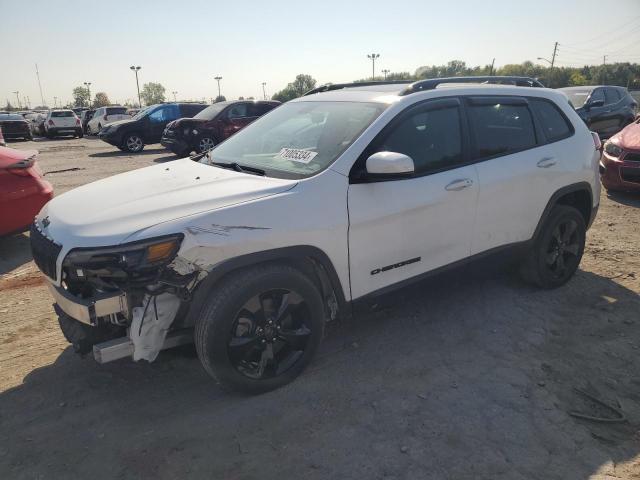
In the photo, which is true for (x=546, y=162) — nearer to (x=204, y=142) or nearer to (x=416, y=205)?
(x=416, y=205)

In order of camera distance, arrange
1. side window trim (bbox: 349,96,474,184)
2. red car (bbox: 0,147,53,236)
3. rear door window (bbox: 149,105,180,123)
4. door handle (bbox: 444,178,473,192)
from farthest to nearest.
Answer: rear door window (bbox: 149,105,180,123) < red car (bbox: 0,147,53,236) < door handle (bbox: 444,178,473,192) < side window trim (bbox: 349,96,474,184)

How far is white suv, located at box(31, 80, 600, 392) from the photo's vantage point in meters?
2.46

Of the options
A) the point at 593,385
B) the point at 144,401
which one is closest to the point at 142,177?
the point at 144,401

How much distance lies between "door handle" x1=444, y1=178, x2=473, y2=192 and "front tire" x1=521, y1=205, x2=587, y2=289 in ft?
3.65

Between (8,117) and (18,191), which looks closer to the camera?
(18,191)

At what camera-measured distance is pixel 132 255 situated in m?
2.33

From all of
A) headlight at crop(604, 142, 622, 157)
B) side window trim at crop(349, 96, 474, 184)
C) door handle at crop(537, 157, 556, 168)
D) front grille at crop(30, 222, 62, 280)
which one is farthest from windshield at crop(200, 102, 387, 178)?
headlight at crop(604, 142, 622, 157)

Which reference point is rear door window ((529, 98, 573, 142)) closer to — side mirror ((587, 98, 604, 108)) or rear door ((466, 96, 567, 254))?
rear door ((466, 96, 567, 254))

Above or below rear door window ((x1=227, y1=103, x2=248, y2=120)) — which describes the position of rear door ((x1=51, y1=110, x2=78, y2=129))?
below

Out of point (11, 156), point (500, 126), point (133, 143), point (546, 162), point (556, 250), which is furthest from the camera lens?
point (133, 143)

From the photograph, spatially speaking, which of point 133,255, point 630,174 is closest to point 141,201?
point 133,255

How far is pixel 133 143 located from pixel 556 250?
15754 mm

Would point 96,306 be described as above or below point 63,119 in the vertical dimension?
above

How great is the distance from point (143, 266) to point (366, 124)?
165 centimetres
